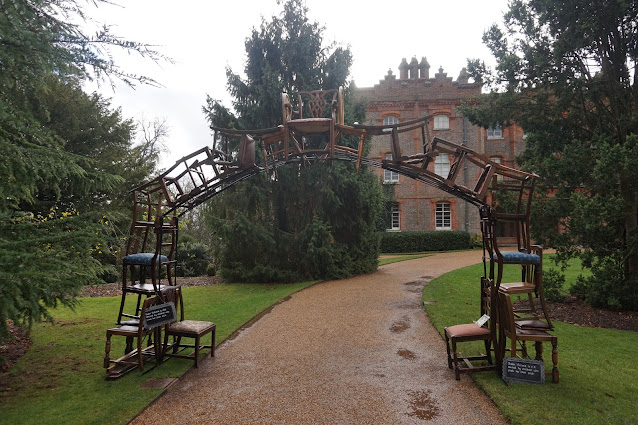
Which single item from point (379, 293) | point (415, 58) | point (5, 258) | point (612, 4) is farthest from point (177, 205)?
point (415, 58)

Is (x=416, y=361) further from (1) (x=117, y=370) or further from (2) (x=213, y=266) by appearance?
(2) (x=213, y=266)

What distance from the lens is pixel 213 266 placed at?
1675cm

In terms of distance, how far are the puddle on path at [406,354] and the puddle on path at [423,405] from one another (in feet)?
4.12

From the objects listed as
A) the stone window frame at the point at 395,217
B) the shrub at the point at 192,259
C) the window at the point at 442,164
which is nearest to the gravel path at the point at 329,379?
the shrub at the point at 192,259

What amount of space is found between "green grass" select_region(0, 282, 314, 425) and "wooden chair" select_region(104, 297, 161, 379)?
13 centimetres

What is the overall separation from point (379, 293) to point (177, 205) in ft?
22.6

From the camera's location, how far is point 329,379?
5.18 m

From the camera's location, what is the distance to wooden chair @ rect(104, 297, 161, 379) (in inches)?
202

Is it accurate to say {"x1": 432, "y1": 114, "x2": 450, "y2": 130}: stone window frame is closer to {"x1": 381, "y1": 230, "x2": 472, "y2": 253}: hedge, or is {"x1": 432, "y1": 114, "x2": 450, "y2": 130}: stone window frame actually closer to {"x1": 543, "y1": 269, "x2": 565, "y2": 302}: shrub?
{"x1": 381, "y1": 230, "x2": 472, "y2": 253}: hedge

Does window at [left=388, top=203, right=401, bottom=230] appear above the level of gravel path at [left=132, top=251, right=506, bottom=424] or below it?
above

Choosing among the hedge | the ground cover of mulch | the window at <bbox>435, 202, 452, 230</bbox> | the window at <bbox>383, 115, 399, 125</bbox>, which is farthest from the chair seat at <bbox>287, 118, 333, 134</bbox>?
the window at <bbox>383, 115, 399, 125</bbox>

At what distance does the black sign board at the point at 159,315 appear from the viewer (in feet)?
16.7

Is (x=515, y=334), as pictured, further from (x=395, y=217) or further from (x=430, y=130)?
(x=430, y=130)

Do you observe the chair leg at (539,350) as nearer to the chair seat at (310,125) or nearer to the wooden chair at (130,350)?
the chair seat at (310,125)
